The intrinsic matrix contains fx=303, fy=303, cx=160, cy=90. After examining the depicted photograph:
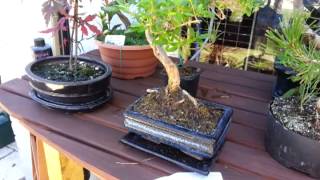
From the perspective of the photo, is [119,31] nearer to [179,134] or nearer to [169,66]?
[169,66]

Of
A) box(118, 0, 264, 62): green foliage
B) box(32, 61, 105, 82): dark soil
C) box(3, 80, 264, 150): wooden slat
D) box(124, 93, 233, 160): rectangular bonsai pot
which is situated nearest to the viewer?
box(118, 0, 264, 62): green foliage

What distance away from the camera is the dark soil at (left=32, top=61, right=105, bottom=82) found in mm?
961

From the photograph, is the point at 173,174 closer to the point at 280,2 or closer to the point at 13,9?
the point at 280,2

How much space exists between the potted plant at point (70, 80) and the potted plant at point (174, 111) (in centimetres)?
19

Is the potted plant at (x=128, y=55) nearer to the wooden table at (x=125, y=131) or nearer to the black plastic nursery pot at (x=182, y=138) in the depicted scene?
the wooden table at (x=125, y=131)

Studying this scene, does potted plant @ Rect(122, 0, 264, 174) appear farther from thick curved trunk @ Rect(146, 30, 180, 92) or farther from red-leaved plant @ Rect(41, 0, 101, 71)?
red-leaved plant @ Rect(41, 0, 101, 71)

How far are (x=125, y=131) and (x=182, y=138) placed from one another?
197 mm

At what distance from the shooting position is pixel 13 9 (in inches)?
63.3

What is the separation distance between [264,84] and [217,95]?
0.24 metres

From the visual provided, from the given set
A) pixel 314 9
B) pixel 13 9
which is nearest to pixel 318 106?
pixel 314 9

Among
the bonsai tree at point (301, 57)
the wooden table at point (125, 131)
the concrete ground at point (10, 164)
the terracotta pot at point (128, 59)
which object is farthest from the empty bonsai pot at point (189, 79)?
the concrete ground at point (10, 164)

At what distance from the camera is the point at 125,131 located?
2.82ft

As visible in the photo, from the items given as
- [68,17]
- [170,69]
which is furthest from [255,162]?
[68,17]

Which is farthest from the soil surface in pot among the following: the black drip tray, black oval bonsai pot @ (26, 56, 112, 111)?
black oval bonsai pot @ (26, 56, 112, 111)
